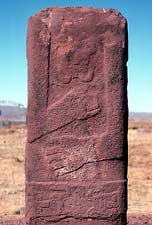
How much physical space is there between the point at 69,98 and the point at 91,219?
1.35m

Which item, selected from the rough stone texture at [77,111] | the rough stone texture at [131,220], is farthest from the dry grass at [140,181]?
the rough stone texture at [77,111]

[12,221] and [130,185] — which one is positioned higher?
[130,185]

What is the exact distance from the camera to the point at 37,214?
5891 mm

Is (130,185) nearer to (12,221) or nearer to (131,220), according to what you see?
(131,220)

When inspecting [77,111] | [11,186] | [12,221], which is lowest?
[12,221]

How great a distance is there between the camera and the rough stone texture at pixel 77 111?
5773 millimetres

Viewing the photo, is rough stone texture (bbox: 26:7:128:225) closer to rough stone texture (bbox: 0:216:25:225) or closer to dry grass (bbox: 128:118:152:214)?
rough stone texture (bbox: 0:216:25:225)

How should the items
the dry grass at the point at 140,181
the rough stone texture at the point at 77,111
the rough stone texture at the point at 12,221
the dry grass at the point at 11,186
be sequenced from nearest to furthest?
1. the rough stone texture at the point at 77,111
2. the rough stone texture at the point at 12,221
3. the dry grass at the point at 11,186
4. the dry grass at the point at 140,181

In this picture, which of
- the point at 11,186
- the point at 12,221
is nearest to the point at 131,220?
the point at 12,221

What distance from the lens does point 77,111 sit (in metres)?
5.79

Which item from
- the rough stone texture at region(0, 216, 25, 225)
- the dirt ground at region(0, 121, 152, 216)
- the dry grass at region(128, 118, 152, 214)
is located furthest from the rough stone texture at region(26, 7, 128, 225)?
the dry grass at region(128, 118, 152, 214)

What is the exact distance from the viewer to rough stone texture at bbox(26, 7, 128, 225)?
5.77 meters

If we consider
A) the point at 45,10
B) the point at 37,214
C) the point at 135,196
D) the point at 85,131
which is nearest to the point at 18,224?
the point at 37,214

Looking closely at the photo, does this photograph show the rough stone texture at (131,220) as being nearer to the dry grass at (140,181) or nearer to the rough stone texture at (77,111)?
the dry grass at (140,181)
